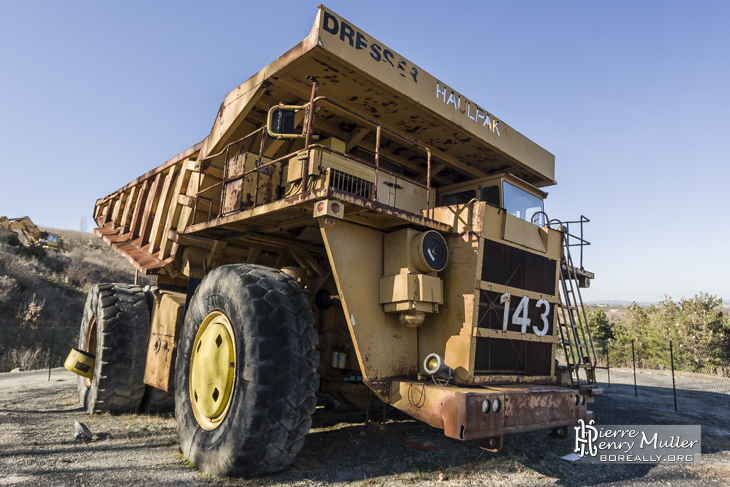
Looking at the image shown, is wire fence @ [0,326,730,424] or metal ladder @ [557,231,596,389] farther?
wire fence @ [0,326,730,424]

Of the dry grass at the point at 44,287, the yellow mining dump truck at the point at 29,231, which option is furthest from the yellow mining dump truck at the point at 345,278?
the yellow mining dump truck at the point at 29,231

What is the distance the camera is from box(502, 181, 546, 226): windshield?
20.1ft

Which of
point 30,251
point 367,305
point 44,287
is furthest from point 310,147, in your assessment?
point 30,251

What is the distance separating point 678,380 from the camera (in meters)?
14.5

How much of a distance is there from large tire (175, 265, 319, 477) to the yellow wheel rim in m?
0.01

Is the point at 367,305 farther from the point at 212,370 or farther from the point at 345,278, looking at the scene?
A: the point at 212,370

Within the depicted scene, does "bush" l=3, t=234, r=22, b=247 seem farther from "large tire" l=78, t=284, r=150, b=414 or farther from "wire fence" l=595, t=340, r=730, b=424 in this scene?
"wire fence" l=595, t=340, r=730, b=424

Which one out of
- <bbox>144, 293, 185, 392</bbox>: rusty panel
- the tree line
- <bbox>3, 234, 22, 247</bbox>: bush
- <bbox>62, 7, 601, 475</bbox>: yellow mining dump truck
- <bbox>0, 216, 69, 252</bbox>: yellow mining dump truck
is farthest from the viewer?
<bbox>0, 216, 69, 252</bbox>: yellow mining dump truck

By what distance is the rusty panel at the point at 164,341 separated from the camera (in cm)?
564

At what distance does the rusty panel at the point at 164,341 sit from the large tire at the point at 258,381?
4.48 feet

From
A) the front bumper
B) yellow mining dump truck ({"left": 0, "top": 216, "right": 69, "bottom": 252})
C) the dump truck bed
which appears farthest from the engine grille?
yellow mining dump truck ({"left": 0, "top": 216, "right": 69, "bottom": 252})

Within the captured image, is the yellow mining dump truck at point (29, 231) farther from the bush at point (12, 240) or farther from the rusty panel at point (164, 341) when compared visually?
the rusty panel at point (164, 341)

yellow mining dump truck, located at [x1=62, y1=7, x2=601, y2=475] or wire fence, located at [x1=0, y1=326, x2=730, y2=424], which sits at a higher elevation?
yellow mining dump truck, located at [x1=62, y1=7, x2=601, y2=475]

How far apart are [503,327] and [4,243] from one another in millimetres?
30316
